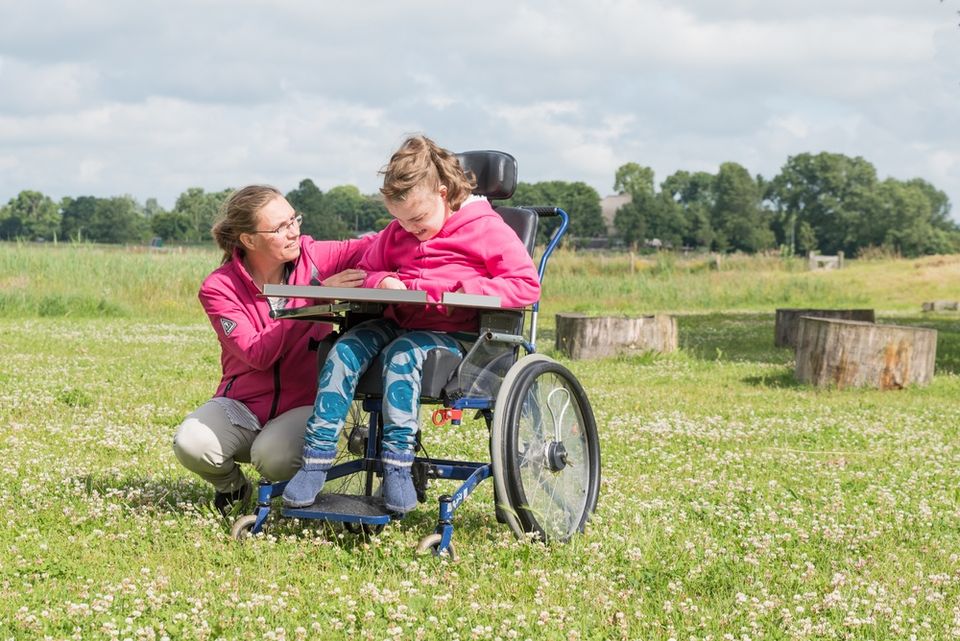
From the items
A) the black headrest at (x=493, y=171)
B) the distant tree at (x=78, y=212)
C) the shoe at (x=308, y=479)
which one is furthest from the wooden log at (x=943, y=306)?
the distant tree at (x=78, y=212)

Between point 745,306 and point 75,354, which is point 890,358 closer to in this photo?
point 75,354

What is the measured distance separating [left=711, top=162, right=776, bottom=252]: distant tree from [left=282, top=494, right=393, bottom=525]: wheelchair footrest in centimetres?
12019

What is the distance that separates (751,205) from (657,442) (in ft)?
397

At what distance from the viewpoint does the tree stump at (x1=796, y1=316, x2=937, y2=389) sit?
1137cm

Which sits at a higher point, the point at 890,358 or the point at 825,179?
the point at 825,179

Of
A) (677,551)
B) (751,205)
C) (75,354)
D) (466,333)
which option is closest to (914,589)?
(677,551)

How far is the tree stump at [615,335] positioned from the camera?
46.2 ft

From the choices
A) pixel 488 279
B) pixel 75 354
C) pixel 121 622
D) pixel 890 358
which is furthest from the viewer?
pixel 75 354

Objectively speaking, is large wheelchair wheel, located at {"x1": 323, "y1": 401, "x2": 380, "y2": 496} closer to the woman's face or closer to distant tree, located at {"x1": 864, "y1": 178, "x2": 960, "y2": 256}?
the woman's face

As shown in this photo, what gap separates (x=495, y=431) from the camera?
450 cm

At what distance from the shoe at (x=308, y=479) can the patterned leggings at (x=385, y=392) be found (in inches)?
1.5

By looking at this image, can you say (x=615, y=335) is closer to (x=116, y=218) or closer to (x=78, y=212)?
(x=116, y=218)

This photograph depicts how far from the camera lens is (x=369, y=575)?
4242 millimetres

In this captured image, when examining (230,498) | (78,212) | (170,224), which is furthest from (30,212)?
(230,498)
